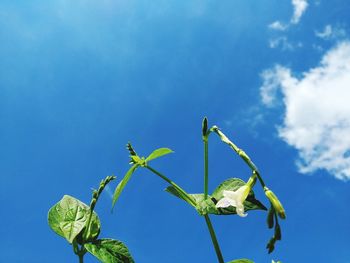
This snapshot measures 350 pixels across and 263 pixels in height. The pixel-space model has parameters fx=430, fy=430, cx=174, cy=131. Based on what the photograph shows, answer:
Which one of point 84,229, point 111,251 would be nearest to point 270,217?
point 111,251

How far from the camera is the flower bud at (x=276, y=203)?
1.07m

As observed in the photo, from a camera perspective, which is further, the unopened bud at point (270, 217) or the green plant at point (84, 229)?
the green plant at point (84, 229)

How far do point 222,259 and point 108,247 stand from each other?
39 centimetres

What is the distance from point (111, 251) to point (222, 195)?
398 mm

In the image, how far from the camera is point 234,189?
1434 mm

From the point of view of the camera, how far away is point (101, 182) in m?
1.29

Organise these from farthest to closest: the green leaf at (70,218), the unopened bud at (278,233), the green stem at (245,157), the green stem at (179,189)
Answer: the green leaf at (70,218) < the green stem at (179,189) < the green stem at (245,157) < the unopened bud at (278,233)

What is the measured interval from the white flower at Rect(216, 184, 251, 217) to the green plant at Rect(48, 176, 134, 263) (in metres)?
0.34

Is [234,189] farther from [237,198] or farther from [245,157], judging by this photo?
[245,157]

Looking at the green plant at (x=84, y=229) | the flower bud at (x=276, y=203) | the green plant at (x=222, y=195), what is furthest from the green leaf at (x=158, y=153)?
the flower bud at (x=276, y=203)

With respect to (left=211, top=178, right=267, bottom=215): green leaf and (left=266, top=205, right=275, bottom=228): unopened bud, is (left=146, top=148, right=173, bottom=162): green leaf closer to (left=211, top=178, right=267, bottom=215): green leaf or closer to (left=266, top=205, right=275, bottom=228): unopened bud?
(left=211, top=178, right=267, bottom=215): green leaf

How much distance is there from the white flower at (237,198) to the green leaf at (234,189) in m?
0.09

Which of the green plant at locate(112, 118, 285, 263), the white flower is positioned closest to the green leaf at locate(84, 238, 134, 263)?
the green plant at locate(112, 118, 285, 263)

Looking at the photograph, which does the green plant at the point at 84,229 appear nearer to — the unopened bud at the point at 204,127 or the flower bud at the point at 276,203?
the unopened bud at the point at 204,127
